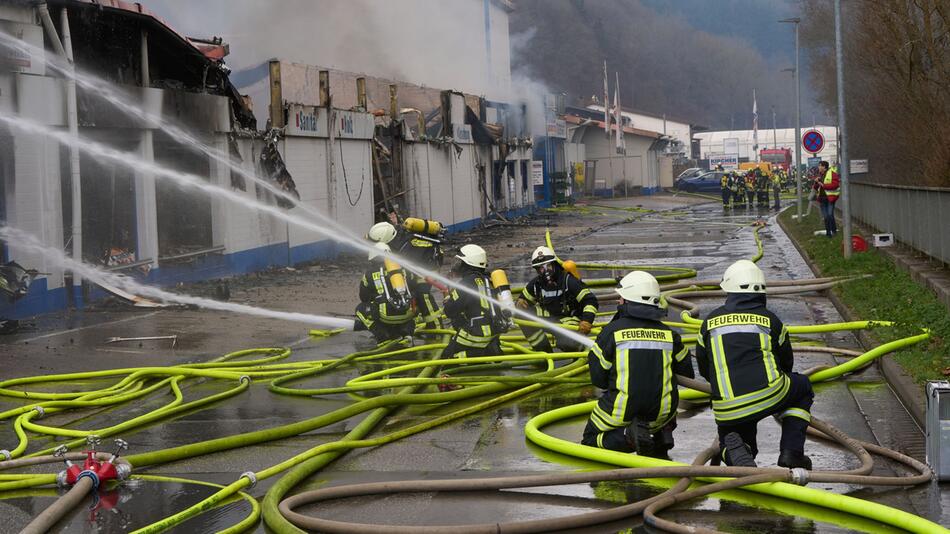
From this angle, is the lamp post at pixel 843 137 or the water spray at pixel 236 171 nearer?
the water spray at pixel 236 171

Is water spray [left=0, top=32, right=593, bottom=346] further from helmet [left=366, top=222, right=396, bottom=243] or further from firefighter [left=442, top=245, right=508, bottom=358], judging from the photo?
helmet [left=366, top=222, right=396, bottom=243]

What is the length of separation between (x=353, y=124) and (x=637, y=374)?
67.7 ft

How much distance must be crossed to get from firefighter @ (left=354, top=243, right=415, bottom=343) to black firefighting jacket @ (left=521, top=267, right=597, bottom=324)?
4.37 feet

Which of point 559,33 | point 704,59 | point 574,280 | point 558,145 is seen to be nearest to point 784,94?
point 704,59

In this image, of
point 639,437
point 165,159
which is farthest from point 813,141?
point 639,437

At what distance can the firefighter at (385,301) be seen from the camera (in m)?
11.5

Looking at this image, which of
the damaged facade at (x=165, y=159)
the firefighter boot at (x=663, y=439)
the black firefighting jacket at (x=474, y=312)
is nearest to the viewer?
the firefighter boot at (x=663, y=439)

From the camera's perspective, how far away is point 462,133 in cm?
3650

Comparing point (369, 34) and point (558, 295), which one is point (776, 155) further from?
point (558, 295)

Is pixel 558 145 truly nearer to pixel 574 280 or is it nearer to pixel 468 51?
pixel 468 51

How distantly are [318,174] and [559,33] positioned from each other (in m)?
105

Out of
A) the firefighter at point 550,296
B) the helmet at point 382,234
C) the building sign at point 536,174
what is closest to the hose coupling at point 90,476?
the firefighter at point 550,296

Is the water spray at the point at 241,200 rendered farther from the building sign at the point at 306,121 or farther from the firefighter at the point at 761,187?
the firefighter at the point at 761,187

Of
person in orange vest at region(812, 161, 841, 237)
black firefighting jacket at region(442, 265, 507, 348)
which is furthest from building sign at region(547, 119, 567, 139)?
black firefighting jacket at region(442, 265, 507, 348)
